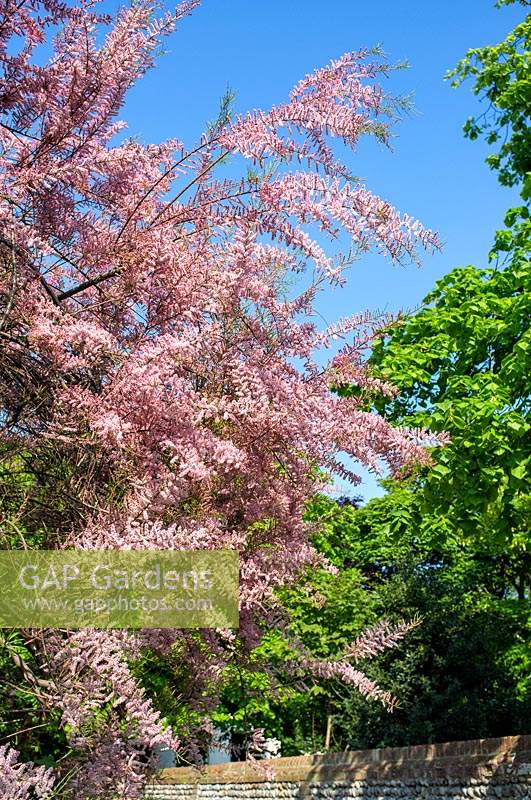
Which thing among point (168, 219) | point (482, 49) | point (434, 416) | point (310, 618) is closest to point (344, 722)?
point (310, 618)

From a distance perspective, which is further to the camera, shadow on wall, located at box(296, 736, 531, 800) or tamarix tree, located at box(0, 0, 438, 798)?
shadow on wall, located at box(296, 736, 531, 800)

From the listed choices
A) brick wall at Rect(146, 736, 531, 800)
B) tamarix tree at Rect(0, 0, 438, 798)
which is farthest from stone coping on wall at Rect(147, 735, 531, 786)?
tamarix tree at Rect(0, 0, 438, 798)

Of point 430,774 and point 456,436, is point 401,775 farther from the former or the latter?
point 456,436

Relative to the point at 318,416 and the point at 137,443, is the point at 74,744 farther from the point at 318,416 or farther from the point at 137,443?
the point at 318,416

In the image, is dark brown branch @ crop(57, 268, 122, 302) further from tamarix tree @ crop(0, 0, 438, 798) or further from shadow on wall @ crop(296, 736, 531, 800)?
shadow on wall @ crop(296, 736, 531, 800)

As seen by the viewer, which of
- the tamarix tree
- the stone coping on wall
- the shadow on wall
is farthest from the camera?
the stone coping on wall

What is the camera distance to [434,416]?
Answer: 11344 millimetres

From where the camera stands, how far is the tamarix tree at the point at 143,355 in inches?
185

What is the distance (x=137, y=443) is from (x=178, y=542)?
2.38 ft

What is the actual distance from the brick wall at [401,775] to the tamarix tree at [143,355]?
4.99 m

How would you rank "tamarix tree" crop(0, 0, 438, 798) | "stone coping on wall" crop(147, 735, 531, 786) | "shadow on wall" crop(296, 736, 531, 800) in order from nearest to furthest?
1. "tamarix tree" crop(0, 0, 438, 798)
2. "shadow on wall" crop(296, 736, 531, 800)
3. "stone coping on wall" crop(147, 735, 531, 786)

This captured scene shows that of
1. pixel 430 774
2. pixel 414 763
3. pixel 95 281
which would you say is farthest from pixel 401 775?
pixel 95 281

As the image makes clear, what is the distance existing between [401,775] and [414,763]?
32 cm

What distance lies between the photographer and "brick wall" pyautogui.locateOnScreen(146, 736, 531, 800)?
36.3 ft
